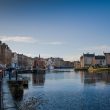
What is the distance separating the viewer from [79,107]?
48.7m

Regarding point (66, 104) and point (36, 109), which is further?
point (66, 104)

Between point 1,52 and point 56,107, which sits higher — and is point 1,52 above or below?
above

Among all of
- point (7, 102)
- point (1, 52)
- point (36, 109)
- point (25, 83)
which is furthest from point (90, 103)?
point (1, 52)

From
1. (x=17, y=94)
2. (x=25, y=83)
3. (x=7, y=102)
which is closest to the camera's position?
(x=7, y=102)

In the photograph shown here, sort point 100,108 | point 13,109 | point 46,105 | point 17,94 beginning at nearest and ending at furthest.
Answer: point 13,109 < point 100,108 < point 46,105 < point 17,94

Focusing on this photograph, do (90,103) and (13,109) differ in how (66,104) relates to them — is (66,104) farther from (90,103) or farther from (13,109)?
(13,109)

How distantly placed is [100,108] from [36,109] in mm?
9789

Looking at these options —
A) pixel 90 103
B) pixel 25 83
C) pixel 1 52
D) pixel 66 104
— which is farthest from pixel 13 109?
pixel 1 52

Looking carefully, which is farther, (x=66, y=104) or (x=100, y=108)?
(x=66, y=104)

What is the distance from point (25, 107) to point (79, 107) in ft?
27.8

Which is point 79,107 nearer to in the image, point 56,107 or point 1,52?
point 56,107

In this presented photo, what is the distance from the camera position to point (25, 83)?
8512cm

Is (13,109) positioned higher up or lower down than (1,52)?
lower down

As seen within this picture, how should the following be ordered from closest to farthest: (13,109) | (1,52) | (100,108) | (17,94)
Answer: (13,109), (100,108), (17,94), (1,52)
